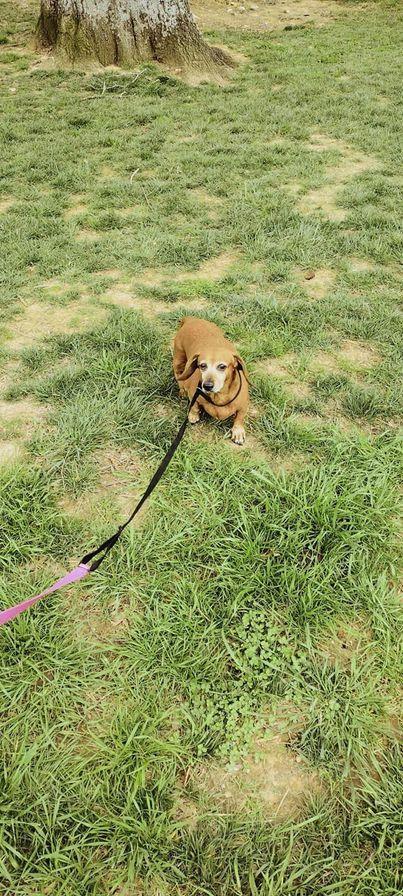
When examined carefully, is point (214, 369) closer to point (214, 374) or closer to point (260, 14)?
point (214, 374)

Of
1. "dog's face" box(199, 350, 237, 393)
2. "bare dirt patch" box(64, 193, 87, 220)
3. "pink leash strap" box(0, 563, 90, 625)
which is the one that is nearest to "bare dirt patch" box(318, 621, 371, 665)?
"pink leash strap" box(0, 563, 90, 625)

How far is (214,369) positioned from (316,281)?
1.78m

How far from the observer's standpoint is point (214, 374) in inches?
96.5

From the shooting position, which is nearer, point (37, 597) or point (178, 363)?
point (37, 597)

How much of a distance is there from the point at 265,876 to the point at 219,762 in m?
0.31

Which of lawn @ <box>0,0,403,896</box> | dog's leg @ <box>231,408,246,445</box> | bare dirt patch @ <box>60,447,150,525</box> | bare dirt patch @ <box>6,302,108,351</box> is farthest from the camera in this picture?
bare dirt patch @ <box>6,302,108,351</box>

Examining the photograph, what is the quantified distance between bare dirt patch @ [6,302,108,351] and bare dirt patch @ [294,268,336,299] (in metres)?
1.45

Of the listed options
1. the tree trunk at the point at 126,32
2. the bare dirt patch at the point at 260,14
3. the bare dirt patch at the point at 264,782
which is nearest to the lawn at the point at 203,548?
the bare dirt patch at the point at 264,782

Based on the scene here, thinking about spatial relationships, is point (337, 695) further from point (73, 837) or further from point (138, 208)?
point (138, 208)

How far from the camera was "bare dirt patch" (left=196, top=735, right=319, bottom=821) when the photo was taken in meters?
1.53

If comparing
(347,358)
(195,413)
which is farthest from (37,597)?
(347,358)

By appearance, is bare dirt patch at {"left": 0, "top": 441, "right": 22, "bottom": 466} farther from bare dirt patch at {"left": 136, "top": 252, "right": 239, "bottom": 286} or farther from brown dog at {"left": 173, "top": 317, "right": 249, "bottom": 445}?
bare dirt patch at {"left": 136, "top": 252, "right": 239, "bottom": 286}

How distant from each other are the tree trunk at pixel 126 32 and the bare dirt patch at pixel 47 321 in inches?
230

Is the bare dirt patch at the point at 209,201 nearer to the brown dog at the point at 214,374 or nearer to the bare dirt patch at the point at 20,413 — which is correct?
the brown dog at the point at 214,374
